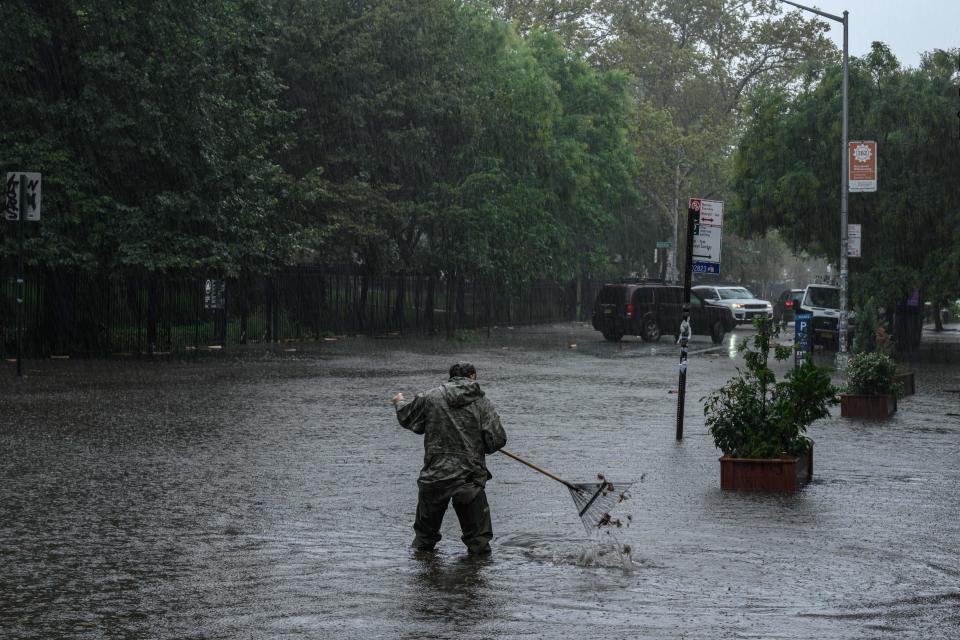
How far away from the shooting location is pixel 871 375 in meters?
19.1

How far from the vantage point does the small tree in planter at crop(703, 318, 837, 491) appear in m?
11.9

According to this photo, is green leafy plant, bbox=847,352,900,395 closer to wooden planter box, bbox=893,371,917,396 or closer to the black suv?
wooden planter box, bbox=893,371,917,396

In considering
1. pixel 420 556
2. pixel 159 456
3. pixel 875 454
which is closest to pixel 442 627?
pixel 420 556

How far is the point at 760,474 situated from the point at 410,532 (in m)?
3.66

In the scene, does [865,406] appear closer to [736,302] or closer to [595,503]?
[595,503]

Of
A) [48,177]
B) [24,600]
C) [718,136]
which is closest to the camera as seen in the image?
[24,600]

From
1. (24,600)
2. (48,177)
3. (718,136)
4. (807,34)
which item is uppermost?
(807,34)

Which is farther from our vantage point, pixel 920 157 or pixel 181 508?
pixel 920 157

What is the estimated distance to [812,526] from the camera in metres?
Result: 10.0

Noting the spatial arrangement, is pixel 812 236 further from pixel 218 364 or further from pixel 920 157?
pixel 218 364

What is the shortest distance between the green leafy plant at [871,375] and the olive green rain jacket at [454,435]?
11275mm

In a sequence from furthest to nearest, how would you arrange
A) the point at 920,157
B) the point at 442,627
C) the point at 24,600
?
the point at 920,157 < the point at 24,600 < the point at 442,627

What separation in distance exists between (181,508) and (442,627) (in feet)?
13.7

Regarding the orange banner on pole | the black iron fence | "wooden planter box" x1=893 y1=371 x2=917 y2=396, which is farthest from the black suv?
"wooden planter box" x1=893 y1=371 x2=917 y2=396
